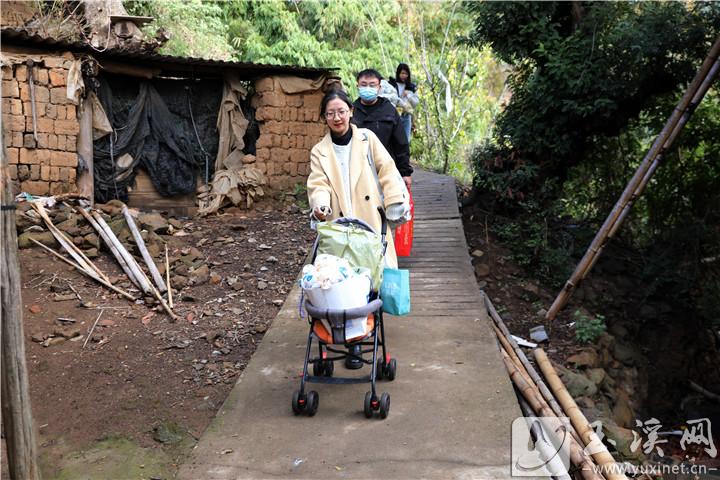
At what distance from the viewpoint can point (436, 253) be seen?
25.7ft

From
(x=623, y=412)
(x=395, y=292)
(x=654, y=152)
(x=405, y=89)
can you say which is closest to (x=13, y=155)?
(x=405, y=89)

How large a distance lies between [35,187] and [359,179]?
6366mm

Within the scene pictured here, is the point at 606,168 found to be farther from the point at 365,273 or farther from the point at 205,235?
the point at 365,273

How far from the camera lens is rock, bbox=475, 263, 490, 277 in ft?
29.4

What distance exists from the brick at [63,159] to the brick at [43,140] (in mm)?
157

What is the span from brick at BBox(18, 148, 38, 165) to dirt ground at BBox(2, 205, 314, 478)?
7.28ft

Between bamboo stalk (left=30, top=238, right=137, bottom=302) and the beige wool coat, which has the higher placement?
the beige wool coat

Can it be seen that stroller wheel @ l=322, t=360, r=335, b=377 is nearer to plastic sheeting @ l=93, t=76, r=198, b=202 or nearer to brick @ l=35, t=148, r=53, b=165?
brick @ l=35, t=148, r=53, b=165

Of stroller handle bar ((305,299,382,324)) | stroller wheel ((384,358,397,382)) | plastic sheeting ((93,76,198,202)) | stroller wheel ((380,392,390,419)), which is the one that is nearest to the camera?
stroller handle bar ((305,299,382,324))

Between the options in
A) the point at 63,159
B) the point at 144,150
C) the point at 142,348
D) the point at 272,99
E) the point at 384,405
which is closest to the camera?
the point at 384,405

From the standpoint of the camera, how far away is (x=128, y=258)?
7367 mm

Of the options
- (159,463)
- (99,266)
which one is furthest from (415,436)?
(99,266)

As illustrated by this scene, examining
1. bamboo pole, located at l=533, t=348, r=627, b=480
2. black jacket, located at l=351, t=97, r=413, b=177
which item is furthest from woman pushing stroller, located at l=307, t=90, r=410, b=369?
bamboo pole, located at l=533, t=348, r=627, b=480

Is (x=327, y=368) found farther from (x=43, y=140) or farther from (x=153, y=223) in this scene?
(x=43, y=140)
